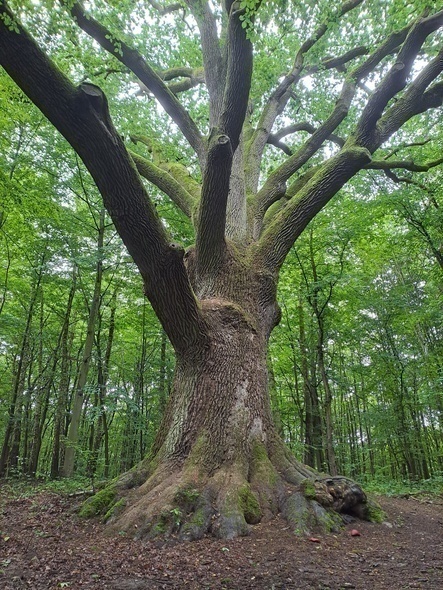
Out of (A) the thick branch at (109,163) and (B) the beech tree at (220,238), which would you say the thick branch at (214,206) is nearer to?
(B) the beech tree at (220,238)

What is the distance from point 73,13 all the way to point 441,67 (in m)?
5.15

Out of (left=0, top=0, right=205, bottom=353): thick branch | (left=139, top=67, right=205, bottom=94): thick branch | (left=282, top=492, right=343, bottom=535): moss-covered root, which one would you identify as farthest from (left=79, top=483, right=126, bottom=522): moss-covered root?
(left=139, top=67, right=205, bottom=94): thick branch

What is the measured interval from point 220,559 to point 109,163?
11.2 feet

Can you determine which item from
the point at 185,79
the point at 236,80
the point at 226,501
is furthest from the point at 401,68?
the point at 226,501

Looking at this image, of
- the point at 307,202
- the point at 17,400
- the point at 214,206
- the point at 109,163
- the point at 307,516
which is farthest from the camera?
the point at 17,400

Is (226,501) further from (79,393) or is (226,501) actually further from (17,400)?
(17,400)

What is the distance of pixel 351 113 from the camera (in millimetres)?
8242

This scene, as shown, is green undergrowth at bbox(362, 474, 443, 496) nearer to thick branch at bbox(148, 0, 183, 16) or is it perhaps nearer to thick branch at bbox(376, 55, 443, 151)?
thick branch at bbox(376, 55, 443, 151)

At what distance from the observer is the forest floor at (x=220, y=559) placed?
2348mm

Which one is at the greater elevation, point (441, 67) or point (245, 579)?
point (441, 67)

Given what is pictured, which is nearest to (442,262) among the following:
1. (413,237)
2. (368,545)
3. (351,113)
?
(413,237)

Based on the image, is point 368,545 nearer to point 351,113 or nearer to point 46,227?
point 351,113

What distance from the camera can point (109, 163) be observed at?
3.29 metres

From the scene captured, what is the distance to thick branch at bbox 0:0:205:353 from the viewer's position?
2.94 meters
